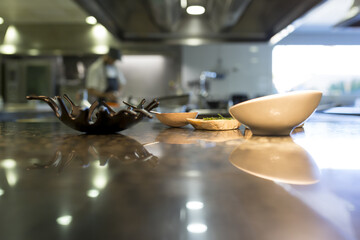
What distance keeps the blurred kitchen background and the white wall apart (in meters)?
0.02

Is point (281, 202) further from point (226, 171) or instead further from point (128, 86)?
point (128, 86)

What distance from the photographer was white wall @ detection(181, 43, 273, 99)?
4988 millimetres

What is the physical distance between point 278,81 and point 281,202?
202 inches

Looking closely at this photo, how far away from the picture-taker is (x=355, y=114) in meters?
1.42

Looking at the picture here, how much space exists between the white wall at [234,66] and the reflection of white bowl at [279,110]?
4.31m

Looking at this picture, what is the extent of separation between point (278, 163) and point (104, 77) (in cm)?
411

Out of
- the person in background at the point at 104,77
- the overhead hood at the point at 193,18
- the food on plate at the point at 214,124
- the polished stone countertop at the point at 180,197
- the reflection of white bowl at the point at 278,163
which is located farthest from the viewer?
the person in background at the point at 104,77

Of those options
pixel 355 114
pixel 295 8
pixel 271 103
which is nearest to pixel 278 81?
pixel 295 8

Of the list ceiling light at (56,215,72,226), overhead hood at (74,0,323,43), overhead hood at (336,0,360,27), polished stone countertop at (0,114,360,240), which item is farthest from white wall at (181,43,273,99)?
ceiling light at (56,215,72,226)

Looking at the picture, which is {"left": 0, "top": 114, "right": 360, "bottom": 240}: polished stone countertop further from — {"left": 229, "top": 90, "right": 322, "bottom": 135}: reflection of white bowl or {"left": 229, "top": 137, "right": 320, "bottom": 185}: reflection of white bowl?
{"left": 229, "top": 90, "right": 322, "bottom": 135}: reflection of white bowl

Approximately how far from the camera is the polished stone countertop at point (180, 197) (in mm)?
180

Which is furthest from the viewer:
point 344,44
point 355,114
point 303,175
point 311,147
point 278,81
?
point 278,81

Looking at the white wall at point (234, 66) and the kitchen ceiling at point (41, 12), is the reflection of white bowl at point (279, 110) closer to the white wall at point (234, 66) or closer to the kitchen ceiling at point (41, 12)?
the kitchen ceiling at point (41, 12)

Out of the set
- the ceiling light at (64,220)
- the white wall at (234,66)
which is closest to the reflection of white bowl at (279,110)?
the ceiling light at (64,220)
